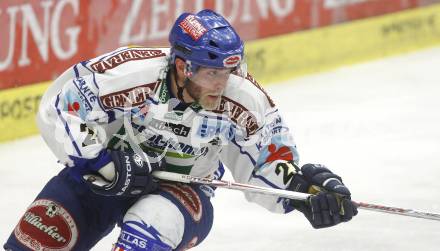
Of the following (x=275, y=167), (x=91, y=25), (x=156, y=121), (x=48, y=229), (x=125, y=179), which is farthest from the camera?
(x=91, y=25)

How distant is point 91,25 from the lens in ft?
27.0

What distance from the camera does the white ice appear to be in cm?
582

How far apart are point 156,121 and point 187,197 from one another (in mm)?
315

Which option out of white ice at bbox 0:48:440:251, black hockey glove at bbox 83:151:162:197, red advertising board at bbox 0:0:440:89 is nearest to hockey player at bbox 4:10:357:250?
black hockey glove at bbox 83:151:162:197

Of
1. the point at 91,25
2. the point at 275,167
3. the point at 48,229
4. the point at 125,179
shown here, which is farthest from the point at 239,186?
the point at 91,25

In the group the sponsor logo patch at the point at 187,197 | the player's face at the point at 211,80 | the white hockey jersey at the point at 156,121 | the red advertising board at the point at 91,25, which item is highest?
the player's face at the point at 211,80

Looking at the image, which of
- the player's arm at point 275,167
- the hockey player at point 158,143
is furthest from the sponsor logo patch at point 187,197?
the player's arm at point 275,167

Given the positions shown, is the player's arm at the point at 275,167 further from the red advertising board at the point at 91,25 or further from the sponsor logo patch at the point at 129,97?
the red advertising board at the point at 91,25

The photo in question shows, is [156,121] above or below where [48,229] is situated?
above

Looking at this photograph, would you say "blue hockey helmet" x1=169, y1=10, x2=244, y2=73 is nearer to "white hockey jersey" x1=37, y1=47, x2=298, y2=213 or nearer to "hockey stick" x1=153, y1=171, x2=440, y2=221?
"white hockey jersey" x1=37, y1=47, x2=298, y2=213

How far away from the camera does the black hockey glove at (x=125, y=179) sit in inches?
166

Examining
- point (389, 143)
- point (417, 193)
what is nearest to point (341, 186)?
point (417, 193)

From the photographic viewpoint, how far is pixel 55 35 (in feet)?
26.0

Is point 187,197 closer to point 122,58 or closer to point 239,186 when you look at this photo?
point 239,186
